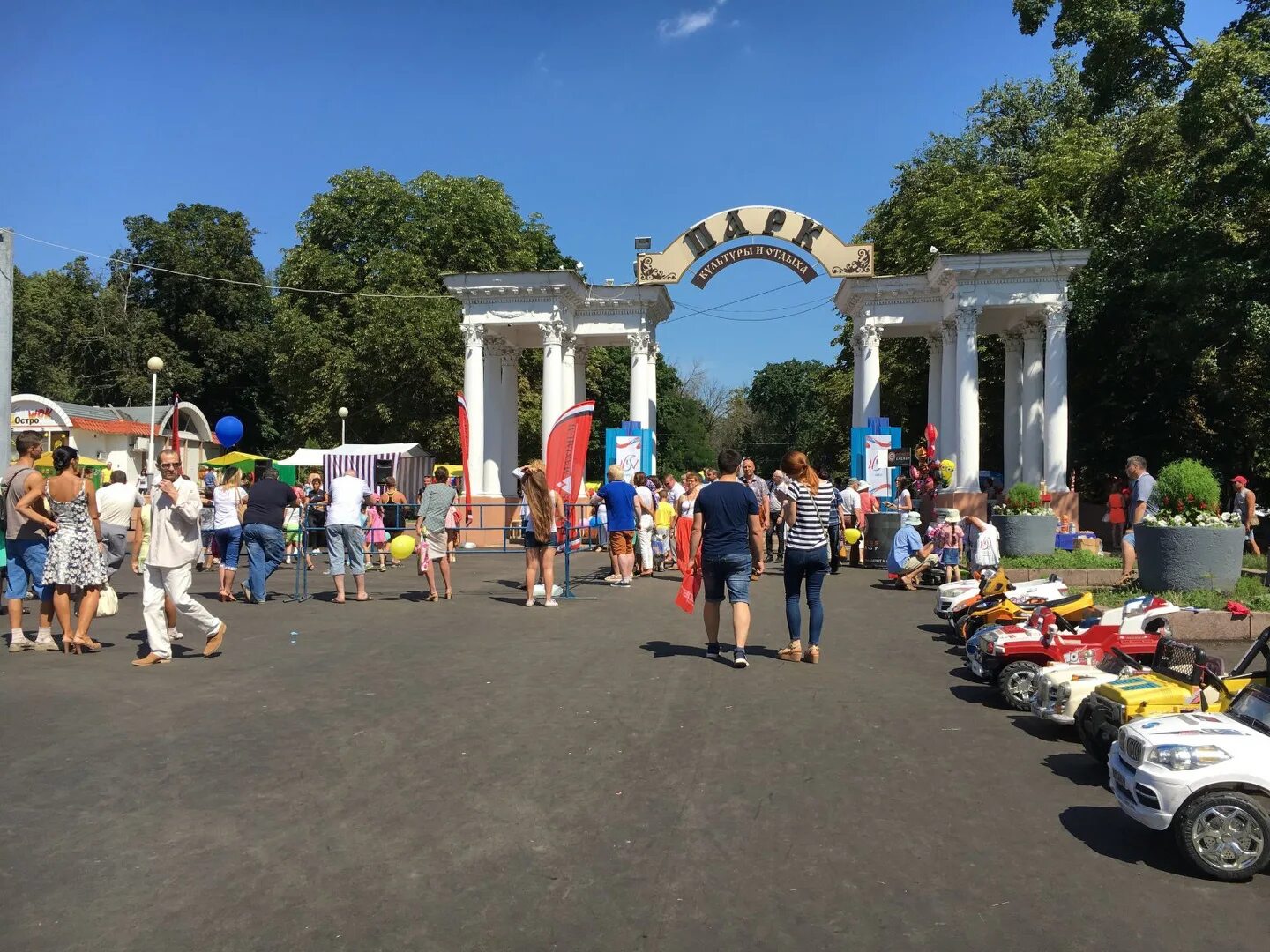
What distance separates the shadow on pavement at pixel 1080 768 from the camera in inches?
227

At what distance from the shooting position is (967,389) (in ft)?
82.2

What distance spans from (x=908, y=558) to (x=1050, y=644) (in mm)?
8275

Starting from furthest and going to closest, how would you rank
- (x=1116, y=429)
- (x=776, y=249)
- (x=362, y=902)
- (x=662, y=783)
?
(x=1116, y=429), (x=776, y=249), (x=662, y=783), (x=362, y=902)

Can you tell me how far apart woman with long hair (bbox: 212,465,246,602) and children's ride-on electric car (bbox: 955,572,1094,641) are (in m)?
9.93

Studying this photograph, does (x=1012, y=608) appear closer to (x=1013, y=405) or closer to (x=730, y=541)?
(x=730, y=541)

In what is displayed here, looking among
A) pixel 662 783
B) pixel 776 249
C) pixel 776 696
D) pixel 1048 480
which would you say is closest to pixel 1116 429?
pixel 1048 480

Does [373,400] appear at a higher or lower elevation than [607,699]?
higher

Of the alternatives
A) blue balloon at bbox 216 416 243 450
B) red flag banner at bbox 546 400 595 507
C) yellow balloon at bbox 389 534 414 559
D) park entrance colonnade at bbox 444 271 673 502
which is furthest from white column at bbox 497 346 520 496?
yellow balloon at bbox 389 534 414 559

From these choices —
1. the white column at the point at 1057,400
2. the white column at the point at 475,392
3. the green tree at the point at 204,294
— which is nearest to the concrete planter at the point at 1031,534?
the white column at the point at 1057,400

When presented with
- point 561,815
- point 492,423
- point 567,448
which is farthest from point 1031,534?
point 492,423

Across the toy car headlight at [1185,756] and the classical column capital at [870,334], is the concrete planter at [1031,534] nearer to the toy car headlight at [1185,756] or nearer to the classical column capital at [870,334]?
the classical column capital at [870,334]

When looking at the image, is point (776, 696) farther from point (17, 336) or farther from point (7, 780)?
point (17, 336)

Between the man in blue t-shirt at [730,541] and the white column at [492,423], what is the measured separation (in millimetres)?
18959

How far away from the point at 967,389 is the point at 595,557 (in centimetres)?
1104
